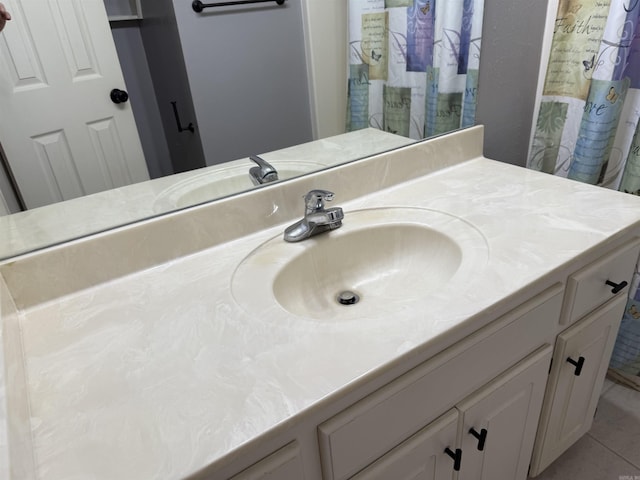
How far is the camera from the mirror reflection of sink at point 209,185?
0.97m

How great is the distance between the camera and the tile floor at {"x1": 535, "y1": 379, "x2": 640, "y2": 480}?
1.36 metres

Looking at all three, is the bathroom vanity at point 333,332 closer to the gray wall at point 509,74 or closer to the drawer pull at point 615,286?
the drawer pull at point 615,286

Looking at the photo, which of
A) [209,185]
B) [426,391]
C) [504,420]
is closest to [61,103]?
[209,185]

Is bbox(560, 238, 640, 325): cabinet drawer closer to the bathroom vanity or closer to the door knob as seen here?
the bathroom vanity

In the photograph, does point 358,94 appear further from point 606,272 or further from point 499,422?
point 499,422

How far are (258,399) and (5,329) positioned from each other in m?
0.40

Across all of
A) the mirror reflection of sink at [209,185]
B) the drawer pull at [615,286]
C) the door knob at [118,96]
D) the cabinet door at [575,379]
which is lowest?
the cabinet door at [575,379]

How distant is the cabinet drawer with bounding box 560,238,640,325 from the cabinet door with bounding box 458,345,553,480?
110 millimetres

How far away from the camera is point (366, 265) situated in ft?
3.51

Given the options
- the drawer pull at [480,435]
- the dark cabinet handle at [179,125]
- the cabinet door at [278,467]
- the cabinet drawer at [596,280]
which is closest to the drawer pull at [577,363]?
the cabinet drawer at [596,280]

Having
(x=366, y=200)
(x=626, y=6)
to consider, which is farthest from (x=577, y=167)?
(x=366, y=200)

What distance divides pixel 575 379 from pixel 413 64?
3.11 ft

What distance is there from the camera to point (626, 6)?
45.0 inches

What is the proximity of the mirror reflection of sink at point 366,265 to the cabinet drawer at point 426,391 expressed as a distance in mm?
126
